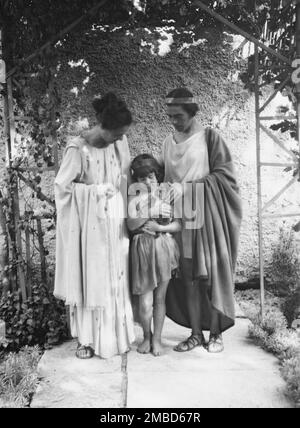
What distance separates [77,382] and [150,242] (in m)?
1.16

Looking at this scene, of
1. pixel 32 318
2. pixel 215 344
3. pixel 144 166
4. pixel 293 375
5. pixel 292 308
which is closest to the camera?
pixel 293 375

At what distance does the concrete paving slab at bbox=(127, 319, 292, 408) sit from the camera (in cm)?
348

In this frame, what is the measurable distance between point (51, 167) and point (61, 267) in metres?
0.99

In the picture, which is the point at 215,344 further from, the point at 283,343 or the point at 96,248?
the point at 96,248

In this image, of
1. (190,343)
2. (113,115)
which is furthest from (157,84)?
(190,343)

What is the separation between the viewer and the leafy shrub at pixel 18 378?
3621mm

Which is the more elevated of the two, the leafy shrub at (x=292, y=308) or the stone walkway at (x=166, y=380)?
the leafy shrub at (x=292, y=308)

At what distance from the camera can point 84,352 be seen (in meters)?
4.25

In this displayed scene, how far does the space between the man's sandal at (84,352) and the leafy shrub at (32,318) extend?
437 millimetres

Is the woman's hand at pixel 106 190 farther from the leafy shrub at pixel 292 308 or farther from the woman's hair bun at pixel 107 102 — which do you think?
the leafy shrub at pixel 292 308

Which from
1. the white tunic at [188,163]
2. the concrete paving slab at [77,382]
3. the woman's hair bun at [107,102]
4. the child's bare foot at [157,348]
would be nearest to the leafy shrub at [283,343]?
the child's bare foot at [157,348]
